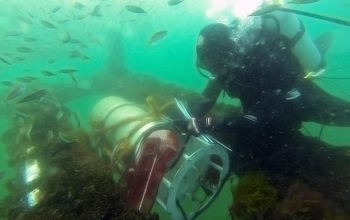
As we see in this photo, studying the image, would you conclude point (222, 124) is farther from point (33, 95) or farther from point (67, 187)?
point (33, 95)

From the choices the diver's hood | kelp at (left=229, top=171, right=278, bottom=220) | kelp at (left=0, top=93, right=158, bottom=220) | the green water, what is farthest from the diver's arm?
the green water

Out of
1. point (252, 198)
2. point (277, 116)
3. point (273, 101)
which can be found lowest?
point (252, 198)

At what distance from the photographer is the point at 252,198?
423 centimetres

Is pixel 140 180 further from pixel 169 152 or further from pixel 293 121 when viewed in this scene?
pixel 293 121

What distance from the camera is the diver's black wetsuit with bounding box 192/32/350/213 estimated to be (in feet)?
15.6

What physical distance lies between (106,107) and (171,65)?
33.7 m

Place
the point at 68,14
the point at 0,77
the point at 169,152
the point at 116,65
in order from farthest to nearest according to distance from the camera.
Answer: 1. the point at 0,77
2. the point at 68,14
3. the point at 116,65
4. the point at 169,152

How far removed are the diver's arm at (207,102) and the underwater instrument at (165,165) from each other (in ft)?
1.48

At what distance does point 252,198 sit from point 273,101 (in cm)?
178

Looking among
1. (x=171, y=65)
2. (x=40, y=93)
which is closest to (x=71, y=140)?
(x=40, y=93)

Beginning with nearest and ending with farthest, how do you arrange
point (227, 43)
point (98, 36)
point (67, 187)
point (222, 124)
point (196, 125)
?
point (67, 187) → point (196, 125) → point (222, 124) → point (227, 43) → point (98, 36)

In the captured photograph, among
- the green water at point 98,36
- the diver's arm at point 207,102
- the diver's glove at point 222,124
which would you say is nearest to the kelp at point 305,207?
the diver's glove at point 222,124

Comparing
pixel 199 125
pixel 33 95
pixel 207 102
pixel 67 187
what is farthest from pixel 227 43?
pixel 33 95

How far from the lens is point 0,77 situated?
2506 centimetres
